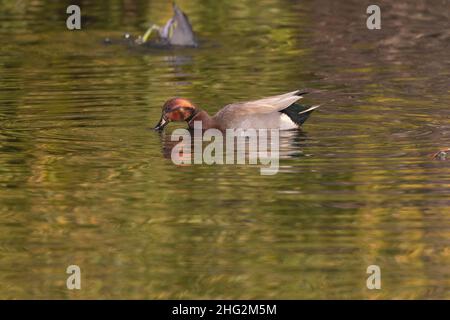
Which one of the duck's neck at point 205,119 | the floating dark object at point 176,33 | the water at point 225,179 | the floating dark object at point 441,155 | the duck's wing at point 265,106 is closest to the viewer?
the water at point 225,179

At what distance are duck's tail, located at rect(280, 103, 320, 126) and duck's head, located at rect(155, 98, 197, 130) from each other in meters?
0.92

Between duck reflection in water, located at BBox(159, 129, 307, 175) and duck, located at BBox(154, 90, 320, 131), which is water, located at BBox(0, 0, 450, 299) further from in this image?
duck, located at BBox(154, 90, 320, 131)

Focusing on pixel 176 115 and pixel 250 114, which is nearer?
pixel 250 114

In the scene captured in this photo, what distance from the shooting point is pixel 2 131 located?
13.6 metres

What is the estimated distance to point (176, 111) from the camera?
1359 centimetres

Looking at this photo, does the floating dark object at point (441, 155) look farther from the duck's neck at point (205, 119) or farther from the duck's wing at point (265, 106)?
the duck's neck at point (205, 119)

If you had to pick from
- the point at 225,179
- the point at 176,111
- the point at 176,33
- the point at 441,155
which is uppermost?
the point at 176,33

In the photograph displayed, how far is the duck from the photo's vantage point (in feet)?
43.4

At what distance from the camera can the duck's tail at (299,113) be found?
43.7 ft

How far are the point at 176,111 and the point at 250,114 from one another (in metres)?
0.78

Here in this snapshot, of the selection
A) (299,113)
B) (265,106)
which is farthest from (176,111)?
(299,113)

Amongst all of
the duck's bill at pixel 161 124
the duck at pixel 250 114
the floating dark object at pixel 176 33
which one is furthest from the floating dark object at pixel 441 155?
the floating dark object at pixel 176 33

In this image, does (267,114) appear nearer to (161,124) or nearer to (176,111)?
(176,111)

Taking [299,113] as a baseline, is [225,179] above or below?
below
